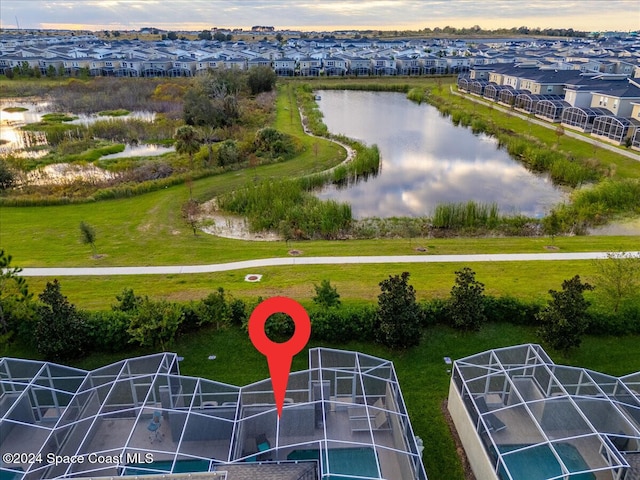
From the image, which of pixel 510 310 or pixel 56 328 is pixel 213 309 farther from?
pixel 510 310

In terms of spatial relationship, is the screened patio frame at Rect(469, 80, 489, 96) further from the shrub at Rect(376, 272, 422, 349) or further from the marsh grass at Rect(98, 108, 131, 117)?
the shrub at Rect(376, 272, 422, 349)

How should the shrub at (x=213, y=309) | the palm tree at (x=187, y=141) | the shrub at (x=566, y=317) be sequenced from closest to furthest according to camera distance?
the shrub at (x=566, y=317)
the shrub at (x=213, y=309)
the palm tree at (x=187, y=141)

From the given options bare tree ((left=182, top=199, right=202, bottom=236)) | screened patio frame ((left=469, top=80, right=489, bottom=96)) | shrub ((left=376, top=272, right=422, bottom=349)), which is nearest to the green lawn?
shrub ((left=376, top=272, right=422, bottom=349))

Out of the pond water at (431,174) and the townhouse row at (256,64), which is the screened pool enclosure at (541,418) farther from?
the townhouse row at (256,64)

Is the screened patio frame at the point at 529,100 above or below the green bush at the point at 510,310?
above

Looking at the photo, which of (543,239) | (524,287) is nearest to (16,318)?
(524,287)

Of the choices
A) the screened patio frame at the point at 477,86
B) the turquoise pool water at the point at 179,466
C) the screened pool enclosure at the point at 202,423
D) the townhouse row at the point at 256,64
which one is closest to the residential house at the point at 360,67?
the townhouse row at the point at 256,64

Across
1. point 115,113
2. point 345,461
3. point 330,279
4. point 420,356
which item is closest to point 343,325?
point 420,356
